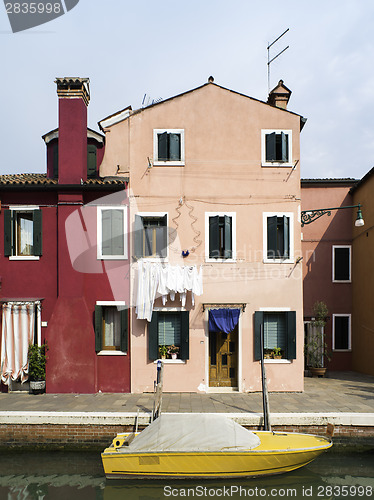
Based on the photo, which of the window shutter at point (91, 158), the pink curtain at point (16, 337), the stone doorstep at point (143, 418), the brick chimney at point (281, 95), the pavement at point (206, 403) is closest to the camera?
the stone doorstep at point (143, 418)

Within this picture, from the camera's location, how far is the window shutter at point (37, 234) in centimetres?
1316

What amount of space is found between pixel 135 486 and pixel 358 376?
10018 mm

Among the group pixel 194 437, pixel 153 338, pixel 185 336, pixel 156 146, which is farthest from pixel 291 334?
pixel 156 146

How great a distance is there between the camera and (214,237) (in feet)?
43.1

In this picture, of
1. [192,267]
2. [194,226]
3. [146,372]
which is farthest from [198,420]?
[194,226]

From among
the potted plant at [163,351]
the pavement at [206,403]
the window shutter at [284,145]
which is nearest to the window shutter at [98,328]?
the pavement at [206,403]

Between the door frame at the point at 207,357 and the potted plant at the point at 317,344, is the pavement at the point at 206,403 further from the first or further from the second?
the potted plant at the point at 317,344

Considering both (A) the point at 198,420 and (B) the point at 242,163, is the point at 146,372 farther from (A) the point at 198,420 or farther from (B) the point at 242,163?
(B) the point at 242,163

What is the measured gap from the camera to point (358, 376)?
49.9ft

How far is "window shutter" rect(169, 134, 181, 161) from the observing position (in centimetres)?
1323

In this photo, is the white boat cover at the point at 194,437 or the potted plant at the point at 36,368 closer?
the white boat cover at the point at 194,437

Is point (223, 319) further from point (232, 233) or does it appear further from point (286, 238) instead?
point (286, 238)

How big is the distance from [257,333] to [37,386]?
24.0ft

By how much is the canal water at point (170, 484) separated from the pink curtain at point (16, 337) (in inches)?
126
